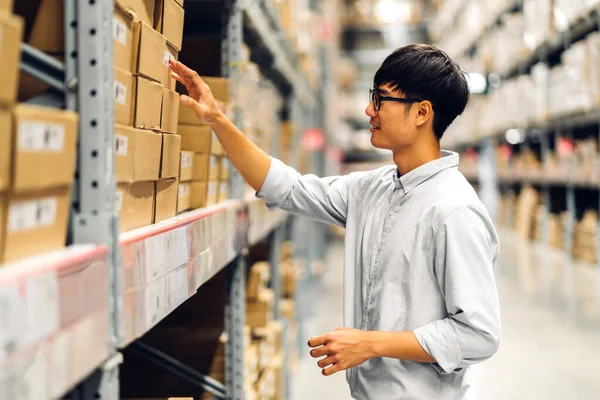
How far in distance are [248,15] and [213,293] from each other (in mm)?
1068

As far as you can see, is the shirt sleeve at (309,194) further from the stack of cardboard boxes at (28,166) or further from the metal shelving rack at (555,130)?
the metal shelving rack at (555,130)

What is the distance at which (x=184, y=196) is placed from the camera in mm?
1985

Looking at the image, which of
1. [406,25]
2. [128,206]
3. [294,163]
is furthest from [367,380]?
[406,25]

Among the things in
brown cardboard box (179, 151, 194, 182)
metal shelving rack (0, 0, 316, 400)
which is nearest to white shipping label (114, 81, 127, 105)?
metal shelving rack (0, 0, 316, 400)

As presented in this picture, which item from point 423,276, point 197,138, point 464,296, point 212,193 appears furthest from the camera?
point 212,193

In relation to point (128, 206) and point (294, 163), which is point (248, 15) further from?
point (294, 163)

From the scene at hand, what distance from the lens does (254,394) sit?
295cm

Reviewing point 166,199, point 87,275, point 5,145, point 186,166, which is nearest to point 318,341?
point 166,199

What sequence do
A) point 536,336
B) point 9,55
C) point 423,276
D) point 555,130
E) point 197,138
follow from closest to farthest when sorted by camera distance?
point 9,55 → point 423,276 → point 197,138 → point 536,336 → point 555,130

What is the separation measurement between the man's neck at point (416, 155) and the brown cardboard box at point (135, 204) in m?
0.69

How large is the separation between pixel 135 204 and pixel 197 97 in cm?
53

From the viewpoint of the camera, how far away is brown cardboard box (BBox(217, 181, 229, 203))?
239 centimetres

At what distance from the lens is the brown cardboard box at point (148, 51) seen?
56.2 inches

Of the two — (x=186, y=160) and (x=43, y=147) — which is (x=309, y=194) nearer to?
(x=186, y=160)
